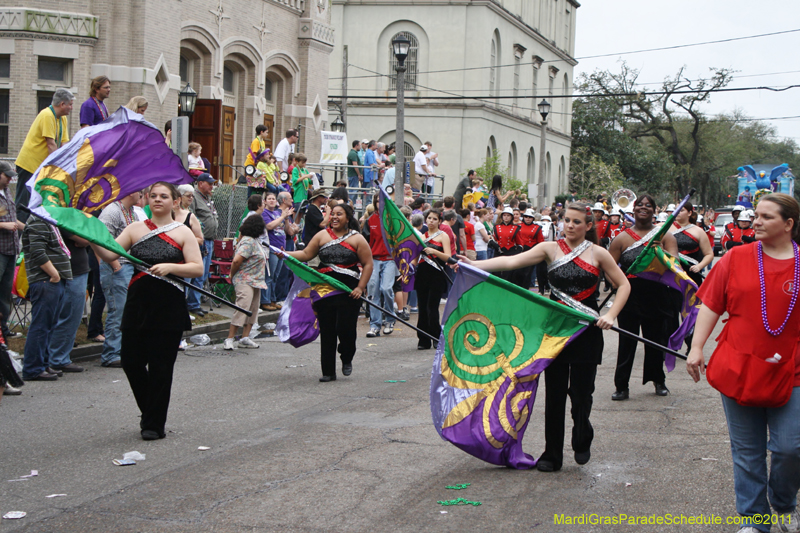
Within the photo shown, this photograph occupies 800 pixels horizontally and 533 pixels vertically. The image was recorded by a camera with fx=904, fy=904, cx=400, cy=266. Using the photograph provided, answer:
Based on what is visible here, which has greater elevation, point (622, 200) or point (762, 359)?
point (622, 200)

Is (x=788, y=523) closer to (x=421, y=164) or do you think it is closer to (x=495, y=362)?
(x=495, y=362)

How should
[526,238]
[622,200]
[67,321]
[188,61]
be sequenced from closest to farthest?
[67,321]
[526,238]
[622,200]
[188,61]

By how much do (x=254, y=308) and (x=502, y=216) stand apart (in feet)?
22.5

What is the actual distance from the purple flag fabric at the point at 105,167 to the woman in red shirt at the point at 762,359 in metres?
4.94

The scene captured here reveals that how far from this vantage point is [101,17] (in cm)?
1958

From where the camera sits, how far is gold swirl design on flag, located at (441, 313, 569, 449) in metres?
6.03

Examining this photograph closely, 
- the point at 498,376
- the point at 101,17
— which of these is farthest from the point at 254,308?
the point at 101,17

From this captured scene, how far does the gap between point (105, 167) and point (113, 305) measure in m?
2.90

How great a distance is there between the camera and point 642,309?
905 cm

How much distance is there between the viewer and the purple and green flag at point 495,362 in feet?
19.8

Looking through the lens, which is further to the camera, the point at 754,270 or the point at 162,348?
the point at 162,348

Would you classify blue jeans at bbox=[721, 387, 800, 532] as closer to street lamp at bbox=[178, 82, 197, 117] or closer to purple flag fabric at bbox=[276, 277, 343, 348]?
purple flag fabric at bbox=[276, 277, 343, 348]

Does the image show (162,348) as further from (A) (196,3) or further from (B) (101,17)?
(A) (196,3)

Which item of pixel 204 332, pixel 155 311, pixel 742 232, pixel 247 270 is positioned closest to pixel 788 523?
pixel 155 311
